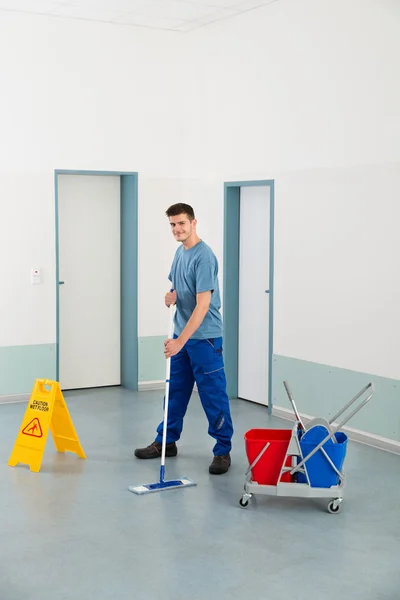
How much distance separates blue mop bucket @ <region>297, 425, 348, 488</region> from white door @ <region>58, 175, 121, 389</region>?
3.72 metres

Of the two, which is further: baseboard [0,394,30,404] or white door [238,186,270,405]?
baseboard [0,394,30,404]

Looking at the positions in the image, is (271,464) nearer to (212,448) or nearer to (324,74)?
(212,448)

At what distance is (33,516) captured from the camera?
4.70 m

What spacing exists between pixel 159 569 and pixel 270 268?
3558mm

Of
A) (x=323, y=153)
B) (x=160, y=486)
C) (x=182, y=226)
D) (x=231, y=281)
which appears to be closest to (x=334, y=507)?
(x=160, y=486)

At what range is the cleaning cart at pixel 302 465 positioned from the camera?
185 inches

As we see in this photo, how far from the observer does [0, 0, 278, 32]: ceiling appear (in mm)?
6918

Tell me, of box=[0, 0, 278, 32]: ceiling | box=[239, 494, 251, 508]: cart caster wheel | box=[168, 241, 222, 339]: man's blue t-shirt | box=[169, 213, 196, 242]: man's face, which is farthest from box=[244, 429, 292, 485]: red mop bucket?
box=[0, 0, 278, 32]: ceiling

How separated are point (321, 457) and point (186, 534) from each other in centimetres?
85

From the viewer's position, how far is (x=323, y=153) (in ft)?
21.3

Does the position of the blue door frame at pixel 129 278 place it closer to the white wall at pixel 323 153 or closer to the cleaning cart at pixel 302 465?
the white wall at pixel 323 153

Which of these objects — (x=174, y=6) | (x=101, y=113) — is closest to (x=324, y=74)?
(x=174, y=6)

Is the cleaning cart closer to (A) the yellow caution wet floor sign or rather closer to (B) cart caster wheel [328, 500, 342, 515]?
(B) cart caster wheel [328, 500, 342, 515]

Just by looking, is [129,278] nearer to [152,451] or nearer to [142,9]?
[142,9]
